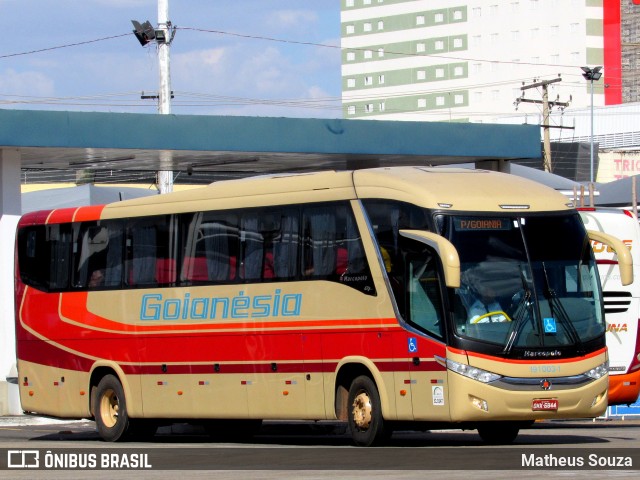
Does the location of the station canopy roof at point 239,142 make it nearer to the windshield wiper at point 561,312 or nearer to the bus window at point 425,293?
the bus window at point 425,293

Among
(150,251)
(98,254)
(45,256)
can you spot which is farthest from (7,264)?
(150,251)

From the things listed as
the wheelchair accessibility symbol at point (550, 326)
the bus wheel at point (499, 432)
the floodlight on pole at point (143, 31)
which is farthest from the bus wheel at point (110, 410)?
the floodlight on pole at point (143, 31)

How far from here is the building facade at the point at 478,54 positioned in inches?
5089

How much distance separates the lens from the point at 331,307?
1670cm

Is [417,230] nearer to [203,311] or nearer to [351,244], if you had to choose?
[351,244]

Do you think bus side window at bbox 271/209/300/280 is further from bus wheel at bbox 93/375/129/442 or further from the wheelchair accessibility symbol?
bus wheel at bbox 93/375/129/442

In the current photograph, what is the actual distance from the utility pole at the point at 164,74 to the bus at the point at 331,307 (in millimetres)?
14000

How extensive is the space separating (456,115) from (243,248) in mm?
123633

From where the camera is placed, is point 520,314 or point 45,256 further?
point 45,256

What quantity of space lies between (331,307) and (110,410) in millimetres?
4981

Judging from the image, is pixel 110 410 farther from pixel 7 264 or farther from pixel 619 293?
pixel 619 293

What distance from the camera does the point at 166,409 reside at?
63.0 feet

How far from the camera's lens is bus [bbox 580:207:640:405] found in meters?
20.8

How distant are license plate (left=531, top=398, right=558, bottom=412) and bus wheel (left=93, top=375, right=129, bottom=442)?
6.89 m
